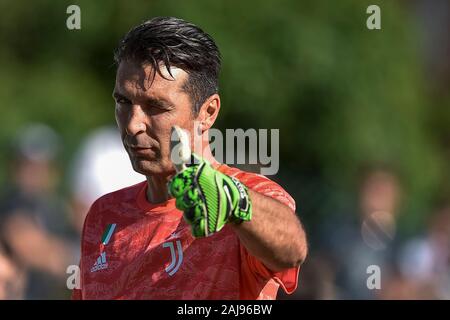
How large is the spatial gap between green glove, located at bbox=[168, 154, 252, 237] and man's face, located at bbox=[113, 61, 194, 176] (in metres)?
0.67

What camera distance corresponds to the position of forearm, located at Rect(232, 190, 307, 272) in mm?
3502

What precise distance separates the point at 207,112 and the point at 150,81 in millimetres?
334

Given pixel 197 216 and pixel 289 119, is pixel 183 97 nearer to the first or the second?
pixel 197 216

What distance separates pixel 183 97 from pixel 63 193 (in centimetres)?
535

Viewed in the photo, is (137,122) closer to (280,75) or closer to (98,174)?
(98,174)

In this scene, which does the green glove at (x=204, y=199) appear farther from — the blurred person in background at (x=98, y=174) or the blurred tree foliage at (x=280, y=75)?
the blurred tree foliage at (x=280, y=75)

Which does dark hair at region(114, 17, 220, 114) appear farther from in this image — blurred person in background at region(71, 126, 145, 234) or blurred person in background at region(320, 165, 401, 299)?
blurred person in background at region(71, 126, 145, 234)

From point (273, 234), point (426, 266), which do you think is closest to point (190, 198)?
point (273, 234)

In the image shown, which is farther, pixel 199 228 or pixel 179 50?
pixel 179 50

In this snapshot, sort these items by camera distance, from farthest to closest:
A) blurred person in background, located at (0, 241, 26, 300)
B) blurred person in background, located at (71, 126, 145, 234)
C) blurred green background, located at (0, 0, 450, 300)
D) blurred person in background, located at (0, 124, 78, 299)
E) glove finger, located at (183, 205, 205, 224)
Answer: blurred green background, located at (0, 0, 450, 300) → blurred person in background, located at (71, 126, 145, 234) → blurred person in background, located at (0, 124, 78, 299) → blurred person in background, located at (0, 241, 26, 300) → glove finger, located at (183, 205, 205, 224)

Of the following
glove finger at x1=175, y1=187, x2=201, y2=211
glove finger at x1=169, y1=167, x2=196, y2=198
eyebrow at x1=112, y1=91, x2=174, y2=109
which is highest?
eyebrow at x1=112, y1=91, x2=174, y2=109

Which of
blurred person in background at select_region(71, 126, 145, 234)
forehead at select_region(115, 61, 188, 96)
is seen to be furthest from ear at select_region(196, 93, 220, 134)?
blurred person in background at select_region(71, 126, 145, 234)

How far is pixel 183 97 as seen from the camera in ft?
13.4

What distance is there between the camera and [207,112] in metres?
4.25
